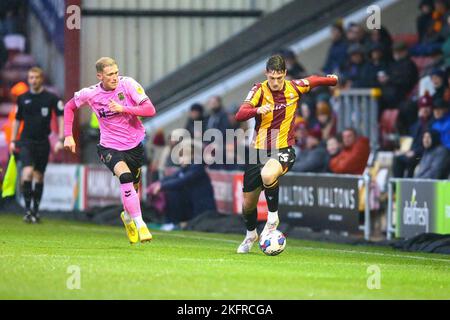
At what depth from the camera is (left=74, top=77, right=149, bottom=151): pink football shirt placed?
15.1 meters

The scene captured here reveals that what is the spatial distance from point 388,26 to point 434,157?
7412 mm

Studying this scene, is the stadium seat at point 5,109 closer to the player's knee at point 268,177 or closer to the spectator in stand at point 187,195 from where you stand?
the spectator in stand at point 187,195

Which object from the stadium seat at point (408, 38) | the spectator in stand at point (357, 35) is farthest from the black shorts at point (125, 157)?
the stadium seat at point (408, 38)

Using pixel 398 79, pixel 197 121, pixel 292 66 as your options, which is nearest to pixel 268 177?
pixel 398 79

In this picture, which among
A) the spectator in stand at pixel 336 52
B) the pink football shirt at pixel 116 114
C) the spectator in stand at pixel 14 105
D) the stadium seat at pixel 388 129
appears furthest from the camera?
the spectator in stand at pixel 14 105

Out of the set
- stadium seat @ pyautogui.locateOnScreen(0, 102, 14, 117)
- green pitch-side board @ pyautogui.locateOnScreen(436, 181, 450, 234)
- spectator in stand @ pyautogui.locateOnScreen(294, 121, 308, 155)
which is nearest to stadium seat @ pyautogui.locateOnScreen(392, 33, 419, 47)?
spectator in stand @ pyautogui.locateOnScreen(294, 121, 308, 155)

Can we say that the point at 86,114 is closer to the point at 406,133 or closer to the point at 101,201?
the point at 101,201

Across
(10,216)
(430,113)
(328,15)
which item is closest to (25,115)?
(10,216)

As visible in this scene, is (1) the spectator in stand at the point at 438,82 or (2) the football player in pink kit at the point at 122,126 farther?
(1) the spectator in stand at the point at 438,82

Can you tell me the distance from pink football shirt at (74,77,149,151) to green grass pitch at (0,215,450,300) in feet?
4.30

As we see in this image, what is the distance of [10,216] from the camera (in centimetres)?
2234

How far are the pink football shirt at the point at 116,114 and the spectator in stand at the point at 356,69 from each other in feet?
26.5

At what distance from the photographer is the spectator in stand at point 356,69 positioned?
2251 cm
